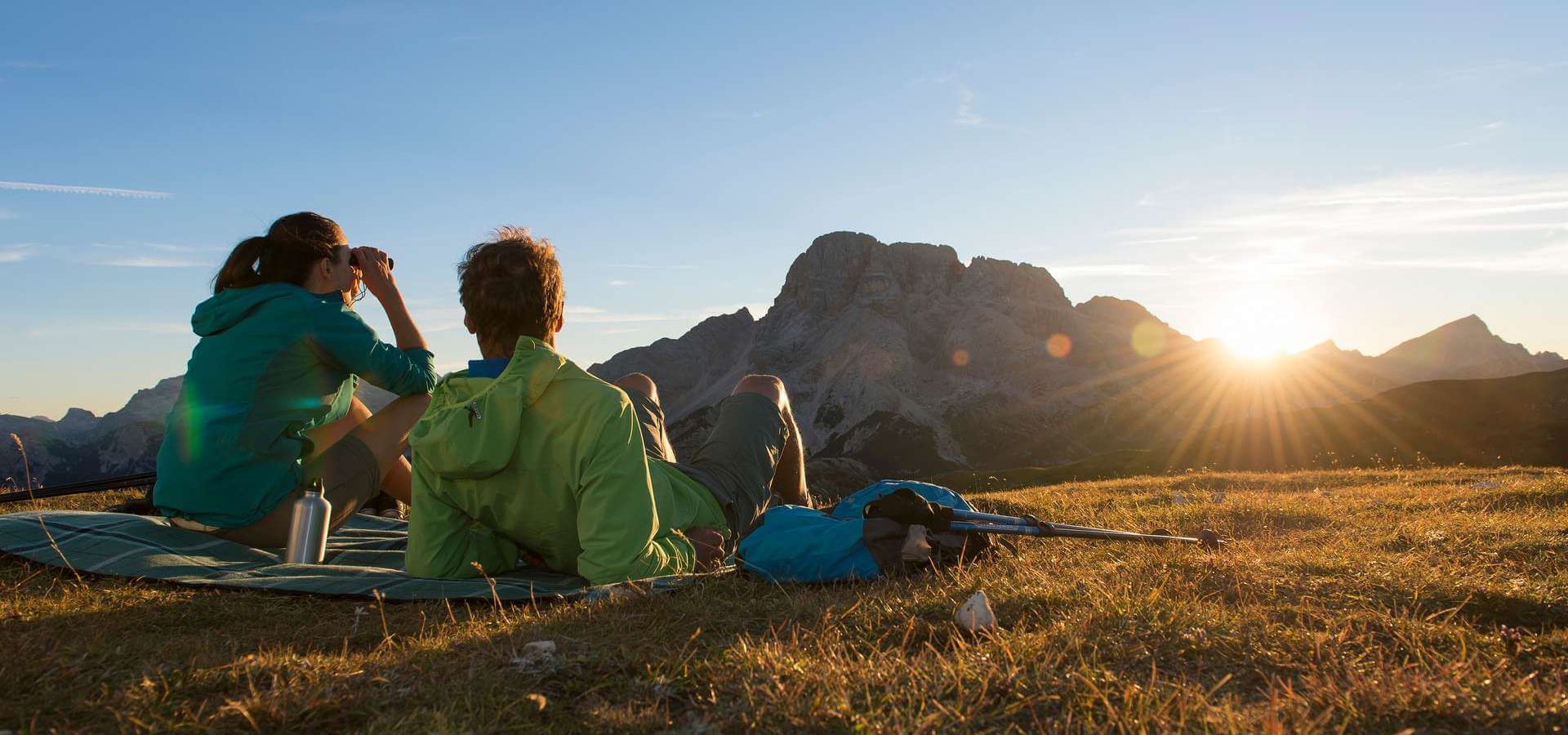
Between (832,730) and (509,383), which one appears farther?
(509,383)

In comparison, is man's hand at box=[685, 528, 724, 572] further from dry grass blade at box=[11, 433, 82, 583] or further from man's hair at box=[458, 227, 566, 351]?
dry grass blade at box=[11, 433, 82, 583]

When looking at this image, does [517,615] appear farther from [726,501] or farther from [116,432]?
[116,432]

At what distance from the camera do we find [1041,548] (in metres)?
6.14

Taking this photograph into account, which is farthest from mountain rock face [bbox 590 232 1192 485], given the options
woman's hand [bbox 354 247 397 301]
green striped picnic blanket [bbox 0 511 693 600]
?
green striped picnic blanket [bbox 0 511 693 600]

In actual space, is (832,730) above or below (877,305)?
below

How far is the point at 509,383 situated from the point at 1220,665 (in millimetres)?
3617

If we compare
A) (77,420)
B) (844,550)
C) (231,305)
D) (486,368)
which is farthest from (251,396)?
(77,420)

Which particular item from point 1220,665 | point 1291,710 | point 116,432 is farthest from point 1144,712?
point 116,432

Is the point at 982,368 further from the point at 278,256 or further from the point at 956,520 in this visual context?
the point at 278,256

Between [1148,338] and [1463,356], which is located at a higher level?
[1148,338]

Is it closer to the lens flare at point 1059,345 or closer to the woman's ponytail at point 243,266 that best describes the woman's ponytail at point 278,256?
the woman's ponytail at point 243,266

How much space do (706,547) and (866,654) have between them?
7.29 feet

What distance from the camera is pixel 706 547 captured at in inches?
218

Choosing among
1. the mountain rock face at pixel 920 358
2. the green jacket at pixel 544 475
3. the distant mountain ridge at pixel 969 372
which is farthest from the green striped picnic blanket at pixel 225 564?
the mountain rock face at pixel 920 358
